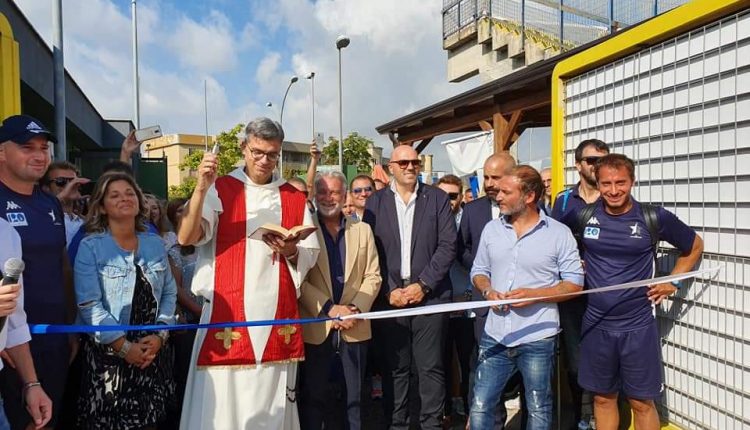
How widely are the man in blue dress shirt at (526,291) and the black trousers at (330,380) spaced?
810mm

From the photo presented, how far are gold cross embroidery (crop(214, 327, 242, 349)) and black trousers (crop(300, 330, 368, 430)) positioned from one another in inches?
22.9

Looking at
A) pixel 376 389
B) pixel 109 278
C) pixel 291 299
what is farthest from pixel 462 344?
pixel 109 278

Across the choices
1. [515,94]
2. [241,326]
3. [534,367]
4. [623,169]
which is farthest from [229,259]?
[515,94]

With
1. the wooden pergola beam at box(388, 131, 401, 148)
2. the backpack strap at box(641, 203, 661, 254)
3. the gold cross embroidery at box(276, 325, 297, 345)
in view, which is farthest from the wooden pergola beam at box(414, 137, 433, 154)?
the gold cross embroidery at box(276, 325, 297, 345)

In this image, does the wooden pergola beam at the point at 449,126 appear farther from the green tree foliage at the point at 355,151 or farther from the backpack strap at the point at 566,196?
the green tree foliage at the point at 355,151

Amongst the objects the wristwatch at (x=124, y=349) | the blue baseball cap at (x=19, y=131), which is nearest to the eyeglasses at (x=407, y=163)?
the wristwatch at (x=124, y=349)

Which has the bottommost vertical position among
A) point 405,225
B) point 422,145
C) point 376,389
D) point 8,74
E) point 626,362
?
point 376,389

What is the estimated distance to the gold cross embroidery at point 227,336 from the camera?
342cm

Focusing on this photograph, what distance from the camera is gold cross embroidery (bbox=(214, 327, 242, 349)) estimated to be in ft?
11.2

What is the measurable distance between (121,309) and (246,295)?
69 centimetres

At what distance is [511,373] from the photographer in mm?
3734

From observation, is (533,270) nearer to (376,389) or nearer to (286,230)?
(286,230)

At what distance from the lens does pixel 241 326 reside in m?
3.36

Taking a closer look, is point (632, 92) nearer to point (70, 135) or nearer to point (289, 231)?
point (289, 231)
